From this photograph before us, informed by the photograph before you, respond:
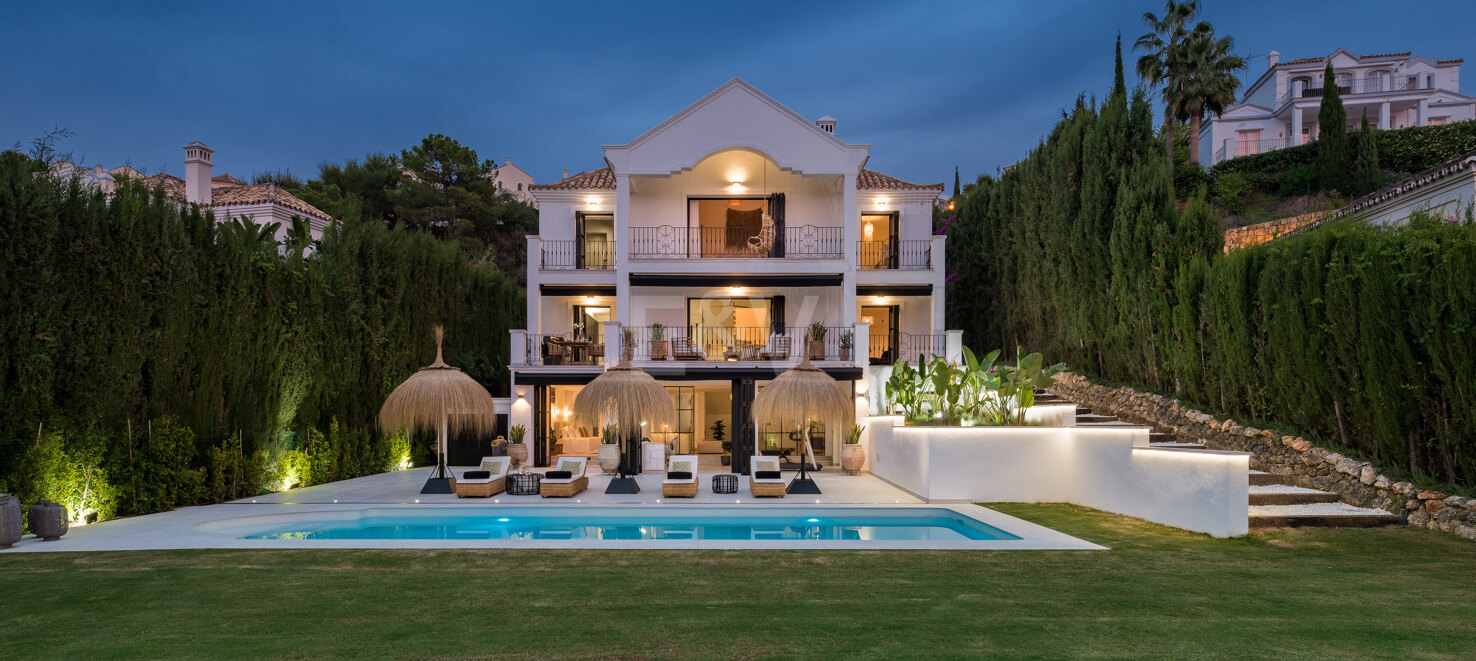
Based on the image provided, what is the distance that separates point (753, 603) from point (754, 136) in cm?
1483

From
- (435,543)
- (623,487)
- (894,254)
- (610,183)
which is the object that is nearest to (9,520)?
(435,543)

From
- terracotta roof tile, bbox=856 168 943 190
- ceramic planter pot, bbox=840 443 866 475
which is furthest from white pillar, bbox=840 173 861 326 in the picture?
ceramic planter pot, bbox=840 443 866 475

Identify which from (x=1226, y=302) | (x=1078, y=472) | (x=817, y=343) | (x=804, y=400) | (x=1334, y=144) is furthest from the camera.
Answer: (x=1334, y=144)

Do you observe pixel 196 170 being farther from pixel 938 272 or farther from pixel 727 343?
pixel 938 272

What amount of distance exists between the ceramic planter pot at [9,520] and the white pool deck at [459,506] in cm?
13

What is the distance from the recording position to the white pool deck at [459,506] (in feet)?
28.6

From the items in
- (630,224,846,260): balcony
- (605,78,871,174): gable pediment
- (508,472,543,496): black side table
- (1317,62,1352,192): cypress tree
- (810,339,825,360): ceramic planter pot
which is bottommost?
(508,472,543,496): black side table

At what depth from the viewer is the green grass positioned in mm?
5113

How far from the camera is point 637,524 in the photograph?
11406 millimetres

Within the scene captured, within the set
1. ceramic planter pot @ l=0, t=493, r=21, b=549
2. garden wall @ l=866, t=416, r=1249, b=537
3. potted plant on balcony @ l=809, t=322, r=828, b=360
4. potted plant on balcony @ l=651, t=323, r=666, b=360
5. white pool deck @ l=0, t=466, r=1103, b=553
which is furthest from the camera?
potted plant on balcony @ l=651, t=323, r=666, b=360

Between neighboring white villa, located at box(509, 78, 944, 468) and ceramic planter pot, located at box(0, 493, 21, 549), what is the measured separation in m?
10.4

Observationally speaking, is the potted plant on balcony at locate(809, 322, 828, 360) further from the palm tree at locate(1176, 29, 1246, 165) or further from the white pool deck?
the palm tree at locate(1176, 29, 1246, 165)

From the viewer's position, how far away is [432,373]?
14352mm

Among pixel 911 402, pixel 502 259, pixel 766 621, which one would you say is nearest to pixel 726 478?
pixel 911 402
